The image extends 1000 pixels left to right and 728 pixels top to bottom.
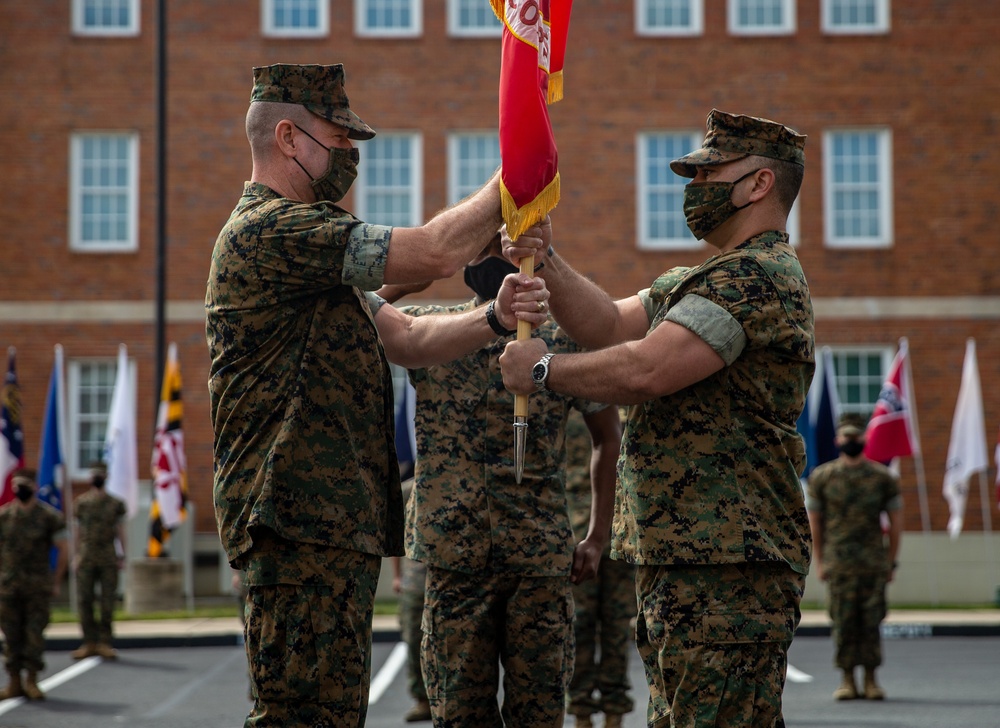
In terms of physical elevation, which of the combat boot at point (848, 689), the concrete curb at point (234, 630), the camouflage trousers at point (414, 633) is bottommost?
the concrete curb at point (234, 630)

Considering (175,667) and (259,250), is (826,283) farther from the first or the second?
(259,250)

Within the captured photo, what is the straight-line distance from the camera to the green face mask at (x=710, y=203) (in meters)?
4.81

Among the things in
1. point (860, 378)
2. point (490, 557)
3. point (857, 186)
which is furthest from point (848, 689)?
point (857, 186)

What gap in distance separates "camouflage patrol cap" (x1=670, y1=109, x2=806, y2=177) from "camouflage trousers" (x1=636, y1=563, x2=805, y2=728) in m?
1.44

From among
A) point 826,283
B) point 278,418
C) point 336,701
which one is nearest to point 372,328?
point 278,418

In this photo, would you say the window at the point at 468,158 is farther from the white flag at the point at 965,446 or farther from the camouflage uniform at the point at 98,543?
the camouflage uniform at the point at 98,543

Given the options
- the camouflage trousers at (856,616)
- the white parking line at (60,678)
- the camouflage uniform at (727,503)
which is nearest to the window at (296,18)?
the white parking line at (60,678)

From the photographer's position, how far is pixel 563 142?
81.5ft

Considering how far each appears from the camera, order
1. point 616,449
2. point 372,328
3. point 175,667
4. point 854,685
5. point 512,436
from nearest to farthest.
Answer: point 372,328, point 512,436, point 616,449, point 854,685, point 175,667

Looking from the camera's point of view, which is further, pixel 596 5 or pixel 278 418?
pixel 596 5

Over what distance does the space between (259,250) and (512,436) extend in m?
1.82

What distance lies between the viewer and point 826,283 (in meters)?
25.0

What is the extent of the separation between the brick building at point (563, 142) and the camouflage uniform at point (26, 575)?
1088 cm

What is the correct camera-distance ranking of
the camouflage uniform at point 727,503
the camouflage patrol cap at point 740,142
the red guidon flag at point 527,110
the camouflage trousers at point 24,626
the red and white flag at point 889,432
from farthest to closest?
the red and white flag at point 889,432
the camouflage trousers at point 24,626
the red guidon flag at point 527,110
the camouflage patrol cap at point 740,142
the camouflage uniform at point 727,503
